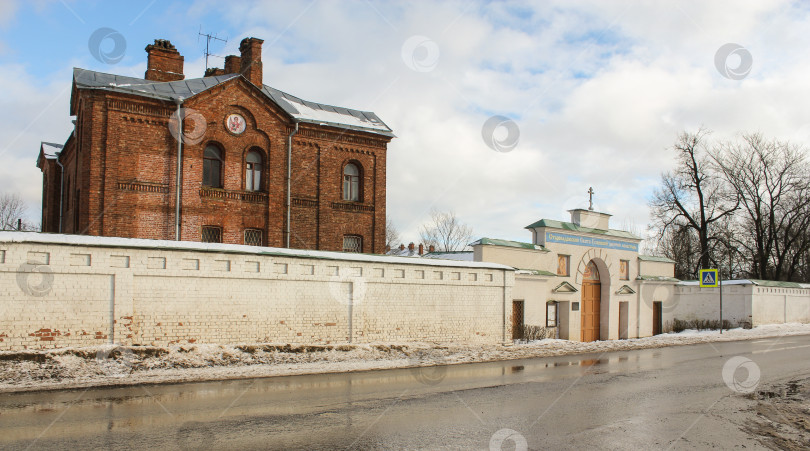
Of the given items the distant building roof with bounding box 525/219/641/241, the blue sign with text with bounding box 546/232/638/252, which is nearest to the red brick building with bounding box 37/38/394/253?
the distant building roof with bounding box 525/219/641/241

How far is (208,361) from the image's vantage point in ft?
43.3

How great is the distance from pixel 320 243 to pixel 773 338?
65.8ft

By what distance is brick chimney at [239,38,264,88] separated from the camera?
83.7 ft

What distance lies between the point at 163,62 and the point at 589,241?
65.1ft

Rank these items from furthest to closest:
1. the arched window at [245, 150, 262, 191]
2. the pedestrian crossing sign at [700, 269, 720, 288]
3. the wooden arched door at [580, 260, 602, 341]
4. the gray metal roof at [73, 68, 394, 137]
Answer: the pedestrian crossing sign at [700, 269, 720, 288] → the wooden arched door at [580, 260, 602, 341] → the arched window at [245, 150, 262, 191] → the gray metal roof at [73, 68, 394, 137]

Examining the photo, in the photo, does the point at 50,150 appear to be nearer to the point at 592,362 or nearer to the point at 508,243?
the point at 508,243

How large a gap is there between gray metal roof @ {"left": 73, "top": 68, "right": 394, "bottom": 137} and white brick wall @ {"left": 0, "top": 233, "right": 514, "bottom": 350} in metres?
8.92

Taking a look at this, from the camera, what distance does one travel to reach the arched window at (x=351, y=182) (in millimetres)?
25688

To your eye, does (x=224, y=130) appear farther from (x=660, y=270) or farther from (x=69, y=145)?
(x=660, y=270)

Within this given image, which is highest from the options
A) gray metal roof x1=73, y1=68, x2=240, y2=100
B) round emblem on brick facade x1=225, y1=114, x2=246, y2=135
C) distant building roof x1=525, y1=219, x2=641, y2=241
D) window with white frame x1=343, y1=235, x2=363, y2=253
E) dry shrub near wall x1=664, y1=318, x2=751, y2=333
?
gray metal roof x1=73, y1=68, x2=240, y2=100

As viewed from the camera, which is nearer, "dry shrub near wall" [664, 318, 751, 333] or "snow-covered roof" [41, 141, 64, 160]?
"snow-covered roof" [41, 141, 64, 160]

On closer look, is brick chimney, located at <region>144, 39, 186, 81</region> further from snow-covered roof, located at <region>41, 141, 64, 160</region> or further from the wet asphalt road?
the wet asphalt road

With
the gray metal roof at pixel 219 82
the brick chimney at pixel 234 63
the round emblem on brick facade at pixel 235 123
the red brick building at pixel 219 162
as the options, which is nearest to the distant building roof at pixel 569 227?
the red brick building at pixel 219 162

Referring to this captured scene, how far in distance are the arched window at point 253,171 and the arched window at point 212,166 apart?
1020 mm
